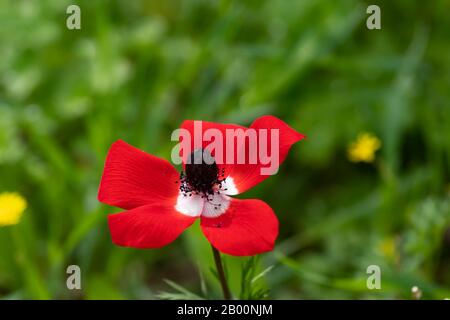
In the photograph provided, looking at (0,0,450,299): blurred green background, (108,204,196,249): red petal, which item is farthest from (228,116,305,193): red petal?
(0,0,450,299): blurred green background

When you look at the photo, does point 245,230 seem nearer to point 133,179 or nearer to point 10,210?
point 133,179

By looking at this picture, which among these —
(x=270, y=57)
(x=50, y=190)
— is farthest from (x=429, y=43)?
(x=50, y=190)

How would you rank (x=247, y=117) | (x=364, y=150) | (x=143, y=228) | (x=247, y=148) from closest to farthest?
(x=143, y=228) → (x=247, y=148) → (x=364, y=150) → (x=247, y=117)

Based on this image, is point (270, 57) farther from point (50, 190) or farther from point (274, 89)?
point (50, 190)

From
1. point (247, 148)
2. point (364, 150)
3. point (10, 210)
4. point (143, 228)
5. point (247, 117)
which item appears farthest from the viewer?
point (247, 117)

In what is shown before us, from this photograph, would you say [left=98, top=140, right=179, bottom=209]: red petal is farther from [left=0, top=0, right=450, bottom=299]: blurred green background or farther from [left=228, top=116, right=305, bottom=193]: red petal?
[left=0, top=0, right=450, bottom=299]: blurred green background

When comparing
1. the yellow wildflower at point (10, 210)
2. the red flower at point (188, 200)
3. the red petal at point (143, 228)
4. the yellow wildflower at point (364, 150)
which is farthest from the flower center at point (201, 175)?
the yellow wildflower at point (364, 150)
